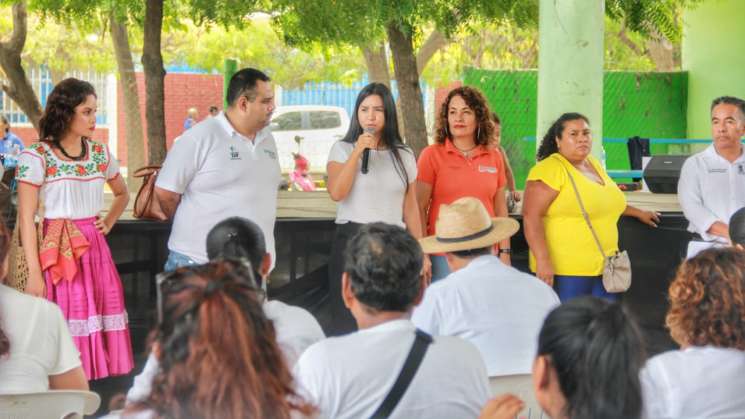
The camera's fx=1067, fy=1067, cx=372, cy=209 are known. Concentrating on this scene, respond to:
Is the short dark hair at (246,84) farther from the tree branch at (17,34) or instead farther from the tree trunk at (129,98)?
the tree trunk at (129,98)

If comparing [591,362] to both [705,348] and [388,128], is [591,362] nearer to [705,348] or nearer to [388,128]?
[705,348]

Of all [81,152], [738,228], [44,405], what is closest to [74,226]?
[81,152]

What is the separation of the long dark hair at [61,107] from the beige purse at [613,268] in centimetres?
255

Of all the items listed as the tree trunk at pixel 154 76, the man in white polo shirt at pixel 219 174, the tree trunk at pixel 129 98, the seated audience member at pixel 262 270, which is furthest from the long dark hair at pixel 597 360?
the tree trunk at pixel 129 98

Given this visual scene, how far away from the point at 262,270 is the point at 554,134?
2751 millimetres

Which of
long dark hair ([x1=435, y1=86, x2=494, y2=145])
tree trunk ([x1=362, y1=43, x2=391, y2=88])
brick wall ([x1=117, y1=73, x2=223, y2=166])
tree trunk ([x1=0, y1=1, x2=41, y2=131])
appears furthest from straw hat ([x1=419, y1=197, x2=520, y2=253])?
brick wall ([x1=117, y1=73, x2=223, y2=166])

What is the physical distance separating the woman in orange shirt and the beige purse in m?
0.44

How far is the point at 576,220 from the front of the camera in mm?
5711

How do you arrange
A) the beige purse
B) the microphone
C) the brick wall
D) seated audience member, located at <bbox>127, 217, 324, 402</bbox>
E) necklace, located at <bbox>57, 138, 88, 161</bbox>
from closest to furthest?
seated audience member, located at <bbox>127, 217, 324, 402</bbox>, necklace, located at <bbox>57, 138, 88, 161</bbox>, the microphone, the beige purse, the brick wall

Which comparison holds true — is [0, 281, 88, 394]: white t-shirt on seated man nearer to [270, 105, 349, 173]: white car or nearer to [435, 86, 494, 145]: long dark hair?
[435, 86, 494, 145]: long dark hair

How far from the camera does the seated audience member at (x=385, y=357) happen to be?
2855mm

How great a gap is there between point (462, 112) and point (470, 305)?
2.33m

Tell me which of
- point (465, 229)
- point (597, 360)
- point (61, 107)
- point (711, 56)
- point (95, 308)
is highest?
point (711, 56)

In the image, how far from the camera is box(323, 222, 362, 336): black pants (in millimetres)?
5539
